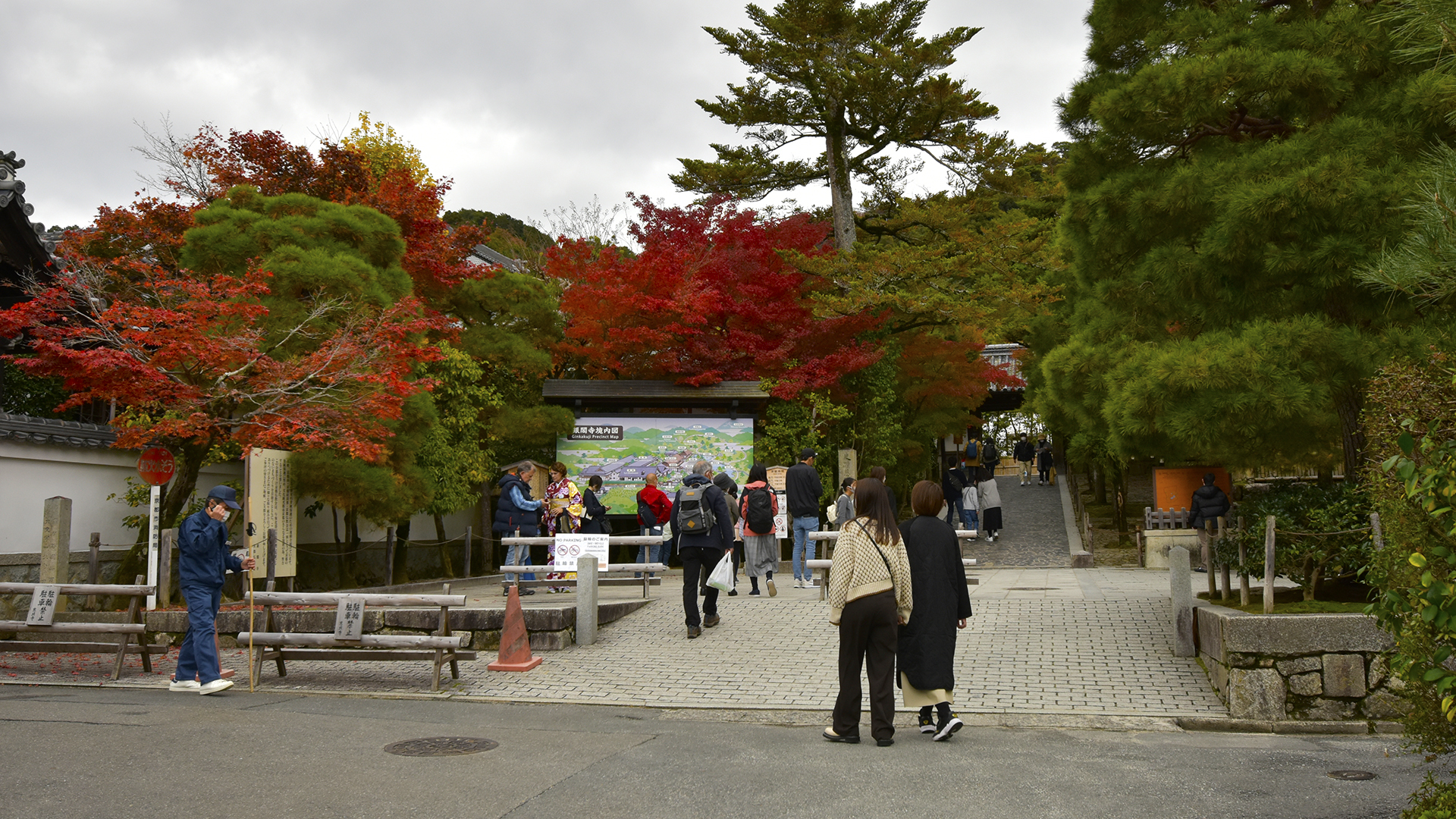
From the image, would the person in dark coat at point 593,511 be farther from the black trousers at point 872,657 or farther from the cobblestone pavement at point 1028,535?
the black trousers at point 872,657

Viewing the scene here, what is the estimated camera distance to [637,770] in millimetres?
5730

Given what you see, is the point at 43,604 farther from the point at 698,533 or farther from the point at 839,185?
the point at 839,185

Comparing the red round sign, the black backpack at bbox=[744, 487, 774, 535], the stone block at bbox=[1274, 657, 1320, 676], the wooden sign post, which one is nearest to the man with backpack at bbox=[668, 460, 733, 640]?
the black backpack at bbox=[744, 487, 774, 535]

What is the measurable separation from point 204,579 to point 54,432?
6.72m

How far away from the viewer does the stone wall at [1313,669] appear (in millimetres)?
6930

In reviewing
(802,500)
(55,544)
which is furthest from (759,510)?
(55,544)

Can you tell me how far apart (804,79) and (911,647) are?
16835mm

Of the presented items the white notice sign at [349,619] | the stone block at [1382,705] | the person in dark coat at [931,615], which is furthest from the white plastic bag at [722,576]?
the stone block at [1382,705]

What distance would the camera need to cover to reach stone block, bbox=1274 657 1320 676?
7008mm

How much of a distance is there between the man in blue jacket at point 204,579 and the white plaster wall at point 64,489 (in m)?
6.22

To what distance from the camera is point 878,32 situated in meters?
21.0

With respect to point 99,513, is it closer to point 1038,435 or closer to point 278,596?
point 278,596

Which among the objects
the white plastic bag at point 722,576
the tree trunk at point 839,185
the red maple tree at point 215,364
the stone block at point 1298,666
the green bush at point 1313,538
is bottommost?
the stone block at point 1298,666

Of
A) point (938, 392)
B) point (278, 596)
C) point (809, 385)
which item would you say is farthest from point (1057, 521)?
point (278, 596)
